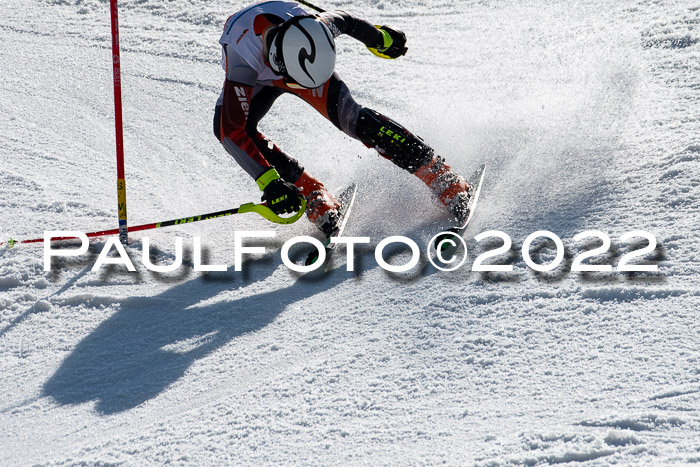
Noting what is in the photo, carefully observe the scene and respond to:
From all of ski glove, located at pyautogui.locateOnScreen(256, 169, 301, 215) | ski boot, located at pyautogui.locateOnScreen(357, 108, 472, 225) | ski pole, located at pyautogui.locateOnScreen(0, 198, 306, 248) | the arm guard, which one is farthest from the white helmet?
ski pole, located at pyautogui.locateOnScreen(0, 198, 306, 248)

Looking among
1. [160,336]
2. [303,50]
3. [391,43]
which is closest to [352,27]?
[391,43]

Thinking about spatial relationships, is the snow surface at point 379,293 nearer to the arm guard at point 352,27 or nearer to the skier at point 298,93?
the skier at point 298,93

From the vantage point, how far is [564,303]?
347 centimetres

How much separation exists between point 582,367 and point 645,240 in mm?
1110

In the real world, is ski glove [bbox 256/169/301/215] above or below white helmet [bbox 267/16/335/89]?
below

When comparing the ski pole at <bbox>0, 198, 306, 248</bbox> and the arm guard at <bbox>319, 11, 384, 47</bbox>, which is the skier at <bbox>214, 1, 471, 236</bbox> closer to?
the arm guard at <bbox>319, 11, 384, 47</bbox>

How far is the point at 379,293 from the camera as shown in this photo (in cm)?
388

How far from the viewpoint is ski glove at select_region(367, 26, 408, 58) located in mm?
4773

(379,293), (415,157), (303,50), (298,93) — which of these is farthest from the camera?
(298,93)

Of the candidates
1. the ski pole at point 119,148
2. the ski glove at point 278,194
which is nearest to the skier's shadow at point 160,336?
the ski glove at point 278,194

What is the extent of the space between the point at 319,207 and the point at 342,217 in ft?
0.68

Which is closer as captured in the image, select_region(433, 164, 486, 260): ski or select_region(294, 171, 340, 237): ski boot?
select_region(433, 164, 486, 260): ski

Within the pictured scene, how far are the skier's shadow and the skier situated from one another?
1.57ft

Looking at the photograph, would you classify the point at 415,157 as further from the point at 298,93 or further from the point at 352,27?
the point at 352,27
